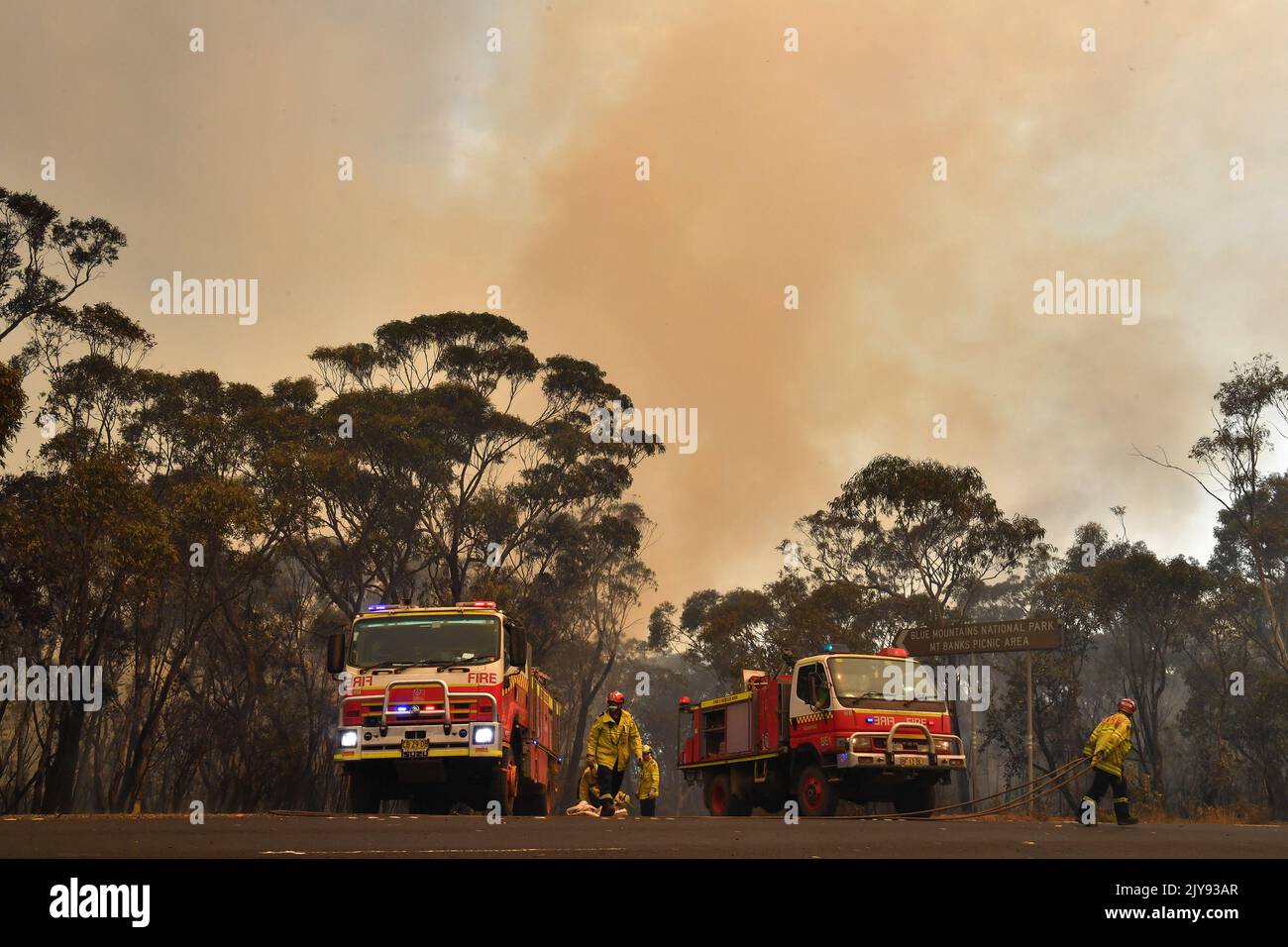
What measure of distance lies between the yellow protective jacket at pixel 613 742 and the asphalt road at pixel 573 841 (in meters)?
3.14

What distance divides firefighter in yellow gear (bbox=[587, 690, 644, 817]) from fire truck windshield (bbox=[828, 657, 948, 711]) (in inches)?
151

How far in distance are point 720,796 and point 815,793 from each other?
201 inches

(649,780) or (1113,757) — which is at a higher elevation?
(1113,757)

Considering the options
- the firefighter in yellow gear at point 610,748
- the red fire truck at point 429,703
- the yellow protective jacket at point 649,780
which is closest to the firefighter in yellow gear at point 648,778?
the yellow protective jacket at point 649,780

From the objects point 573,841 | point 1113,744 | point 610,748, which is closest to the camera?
point 573,841

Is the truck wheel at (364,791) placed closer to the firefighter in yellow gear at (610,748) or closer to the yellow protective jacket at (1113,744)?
the firefighter in yellow gear at (610,748)

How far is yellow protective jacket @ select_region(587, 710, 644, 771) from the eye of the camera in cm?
1800

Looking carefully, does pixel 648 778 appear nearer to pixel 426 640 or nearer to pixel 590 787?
pixel 590 787

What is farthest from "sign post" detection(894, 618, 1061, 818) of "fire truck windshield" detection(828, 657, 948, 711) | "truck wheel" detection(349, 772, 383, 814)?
"truck wheel" detection(349, 772, 383, 814)

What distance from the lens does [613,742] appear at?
59.5 ft

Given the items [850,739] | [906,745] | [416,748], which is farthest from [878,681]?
[416,748]
